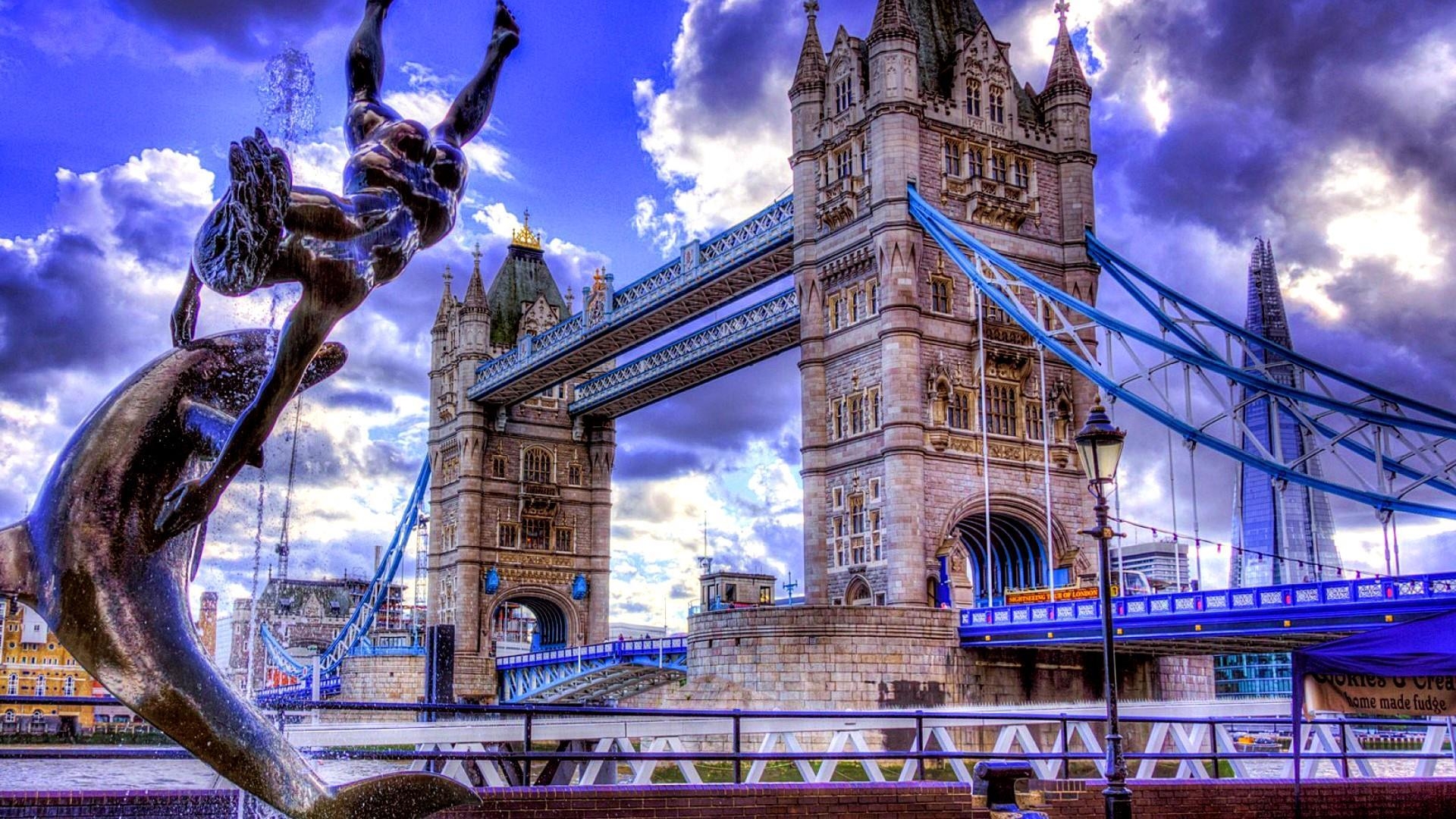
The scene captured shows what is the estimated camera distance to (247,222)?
15.0 feet

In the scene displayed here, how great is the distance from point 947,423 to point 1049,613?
6.73m

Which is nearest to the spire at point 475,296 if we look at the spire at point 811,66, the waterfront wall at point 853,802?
the spire at point 811,66

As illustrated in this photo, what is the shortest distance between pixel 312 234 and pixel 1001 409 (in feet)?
98.1

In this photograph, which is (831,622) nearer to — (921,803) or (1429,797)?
(1429,797)

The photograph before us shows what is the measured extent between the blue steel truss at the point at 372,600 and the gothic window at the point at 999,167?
37.2 metres

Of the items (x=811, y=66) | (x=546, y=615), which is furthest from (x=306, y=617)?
(x=811, y=66)

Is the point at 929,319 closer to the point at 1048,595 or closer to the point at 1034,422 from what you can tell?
the point at 1034,422

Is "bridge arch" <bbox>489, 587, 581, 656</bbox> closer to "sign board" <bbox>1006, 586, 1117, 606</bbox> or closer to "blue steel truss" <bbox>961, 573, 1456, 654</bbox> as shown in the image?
"sign board" <bbox>1006, 586, 1117, 606</bbox>

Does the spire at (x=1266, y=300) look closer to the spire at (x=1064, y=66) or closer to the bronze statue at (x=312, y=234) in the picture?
the spire at (x=1064, y=66)

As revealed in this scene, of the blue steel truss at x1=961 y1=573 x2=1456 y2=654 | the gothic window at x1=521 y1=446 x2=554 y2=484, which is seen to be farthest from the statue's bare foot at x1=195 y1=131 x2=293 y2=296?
the gothic window at x1=521 y1=446 x2=554 y2=484

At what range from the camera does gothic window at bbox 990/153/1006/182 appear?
1364 inches

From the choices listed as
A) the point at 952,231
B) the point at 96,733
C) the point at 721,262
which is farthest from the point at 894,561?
the point at 96,733

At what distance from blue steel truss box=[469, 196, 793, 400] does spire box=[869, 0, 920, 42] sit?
215 inches

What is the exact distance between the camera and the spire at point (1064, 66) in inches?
1419
